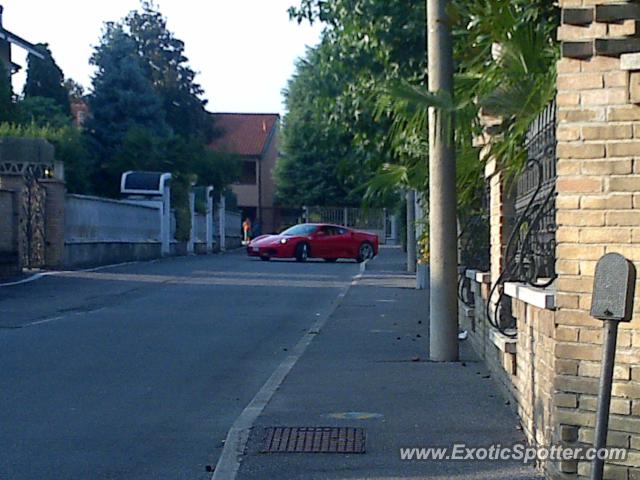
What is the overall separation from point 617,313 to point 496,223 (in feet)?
18.7

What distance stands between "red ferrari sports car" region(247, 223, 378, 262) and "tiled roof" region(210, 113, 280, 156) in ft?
132

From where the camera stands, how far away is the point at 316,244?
39438 mm

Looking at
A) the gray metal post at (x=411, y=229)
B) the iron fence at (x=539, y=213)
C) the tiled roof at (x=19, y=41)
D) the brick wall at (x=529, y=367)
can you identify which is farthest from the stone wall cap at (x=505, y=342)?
the tiled roof at (x=19, y=41)

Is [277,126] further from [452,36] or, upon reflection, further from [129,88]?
[452,36]

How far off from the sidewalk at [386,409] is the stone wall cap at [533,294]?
0.90 metres

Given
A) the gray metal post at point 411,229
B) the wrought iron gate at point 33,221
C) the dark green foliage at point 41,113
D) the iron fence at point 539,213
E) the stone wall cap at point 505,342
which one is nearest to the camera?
the iron fence at point 539,213

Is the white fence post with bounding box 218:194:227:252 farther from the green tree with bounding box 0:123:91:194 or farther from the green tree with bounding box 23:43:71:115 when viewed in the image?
the green tree with bounding box 0:123:91:194

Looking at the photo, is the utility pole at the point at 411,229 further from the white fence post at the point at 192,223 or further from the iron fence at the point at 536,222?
the white fence post at the point at 192,223

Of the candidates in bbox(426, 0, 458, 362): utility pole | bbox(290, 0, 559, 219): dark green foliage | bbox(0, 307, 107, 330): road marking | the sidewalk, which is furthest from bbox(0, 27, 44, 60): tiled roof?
bbox(426, 0, 458, 362): utility pole

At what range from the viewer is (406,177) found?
12.5 metres

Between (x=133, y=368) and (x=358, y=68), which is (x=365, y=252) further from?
(x=133, y=368)

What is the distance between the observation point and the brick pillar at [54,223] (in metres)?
30.2

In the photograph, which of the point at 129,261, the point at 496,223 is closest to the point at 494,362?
the point at 496,223

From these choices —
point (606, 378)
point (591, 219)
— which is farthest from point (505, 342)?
point (606, 378)
